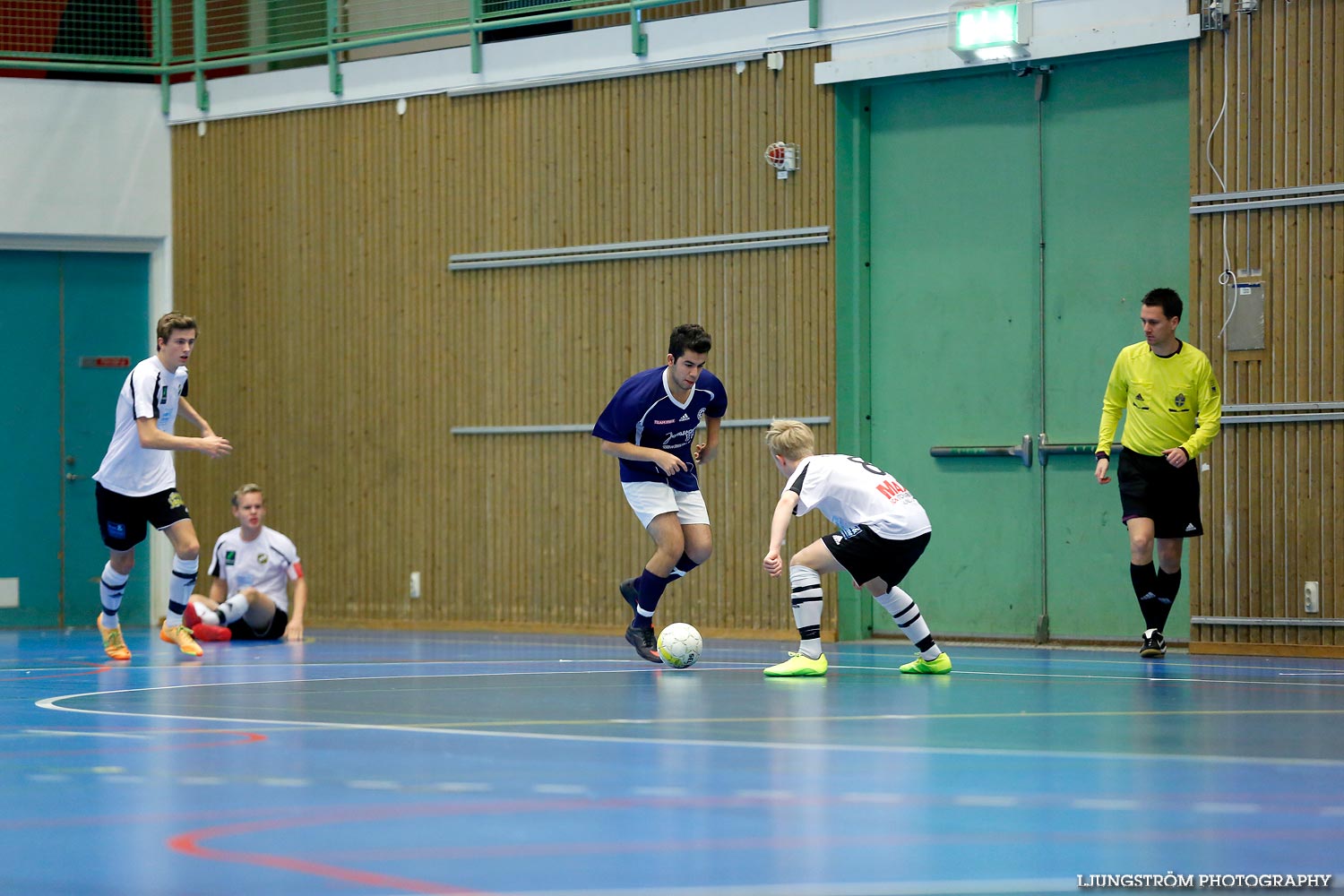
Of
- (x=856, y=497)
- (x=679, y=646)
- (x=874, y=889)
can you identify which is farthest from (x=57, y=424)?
(x=874, y=889)

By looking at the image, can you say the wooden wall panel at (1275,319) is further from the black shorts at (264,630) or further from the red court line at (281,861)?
the red court line at (281,861)

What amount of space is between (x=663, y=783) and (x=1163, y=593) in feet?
21.5

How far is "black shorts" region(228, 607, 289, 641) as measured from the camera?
1302cm

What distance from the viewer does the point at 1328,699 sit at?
24.8ft

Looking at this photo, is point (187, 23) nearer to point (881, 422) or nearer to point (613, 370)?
point (613, 370)

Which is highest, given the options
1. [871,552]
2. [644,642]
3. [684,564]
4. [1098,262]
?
[1098,262]

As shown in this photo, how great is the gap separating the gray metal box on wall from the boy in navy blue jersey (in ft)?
12.1

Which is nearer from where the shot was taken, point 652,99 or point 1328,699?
point 1328,699

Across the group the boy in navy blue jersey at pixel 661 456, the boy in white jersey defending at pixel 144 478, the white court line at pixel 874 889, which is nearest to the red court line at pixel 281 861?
the white court line at pixel 874 889

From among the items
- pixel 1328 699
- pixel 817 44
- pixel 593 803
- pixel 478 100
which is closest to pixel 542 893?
pixel 593 803

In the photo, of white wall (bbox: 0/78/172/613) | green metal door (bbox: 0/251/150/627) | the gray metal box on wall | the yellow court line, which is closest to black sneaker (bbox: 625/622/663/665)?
the yellow court line

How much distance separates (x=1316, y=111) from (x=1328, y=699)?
4.86 meters

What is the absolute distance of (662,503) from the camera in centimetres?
955

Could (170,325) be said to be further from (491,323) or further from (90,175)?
(90,175)
